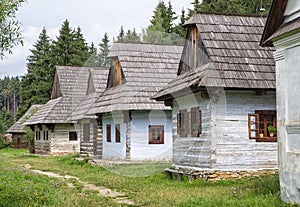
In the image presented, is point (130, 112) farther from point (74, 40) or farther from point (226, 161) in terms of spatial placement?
point (74, 40)

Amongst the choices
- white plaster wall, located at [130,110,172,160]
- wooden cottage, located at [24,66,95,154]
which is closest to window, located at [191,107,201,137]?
white plaster wall, located at [130,110,172,160]

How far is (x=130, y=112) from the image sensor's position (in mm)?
19844

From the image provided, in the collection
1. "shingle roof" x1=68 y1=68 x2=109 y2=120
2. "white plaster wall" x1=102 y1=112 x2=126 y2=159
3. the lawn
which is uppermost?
"shingle roof" x1=68 y1=68 x2=109 y2=120

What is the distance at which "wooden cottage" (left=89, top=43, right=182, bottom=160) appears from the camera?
19828 millimetres

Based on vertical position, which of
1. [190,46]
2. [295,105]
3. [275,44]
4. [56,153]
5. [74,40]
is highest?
[74,40]

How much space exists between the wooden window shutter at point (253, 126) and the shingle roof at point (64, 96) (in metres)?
17.7

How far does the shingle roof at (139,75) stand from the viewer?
1988 centimetres

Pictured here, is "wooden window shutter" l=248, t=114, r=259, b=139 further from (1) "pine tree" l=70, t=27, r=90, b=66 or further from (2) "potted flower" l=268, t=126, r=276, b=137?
(1) "pine tree" l=70, t=27, r=90, b=66

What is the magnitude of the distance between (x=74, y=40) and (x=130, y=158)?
3365 cm

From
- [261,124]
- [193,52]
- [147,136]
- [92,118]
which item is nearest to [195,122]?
[261,124]

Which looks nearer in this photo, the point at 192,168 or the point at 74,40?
the point at 192,168

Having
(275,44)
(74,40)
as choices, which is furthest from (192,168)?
(74,40)

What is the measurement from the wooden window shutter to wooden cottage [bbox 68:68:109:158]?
36.7 feet

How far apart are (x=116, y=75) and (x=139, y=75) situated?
5.22 ft
